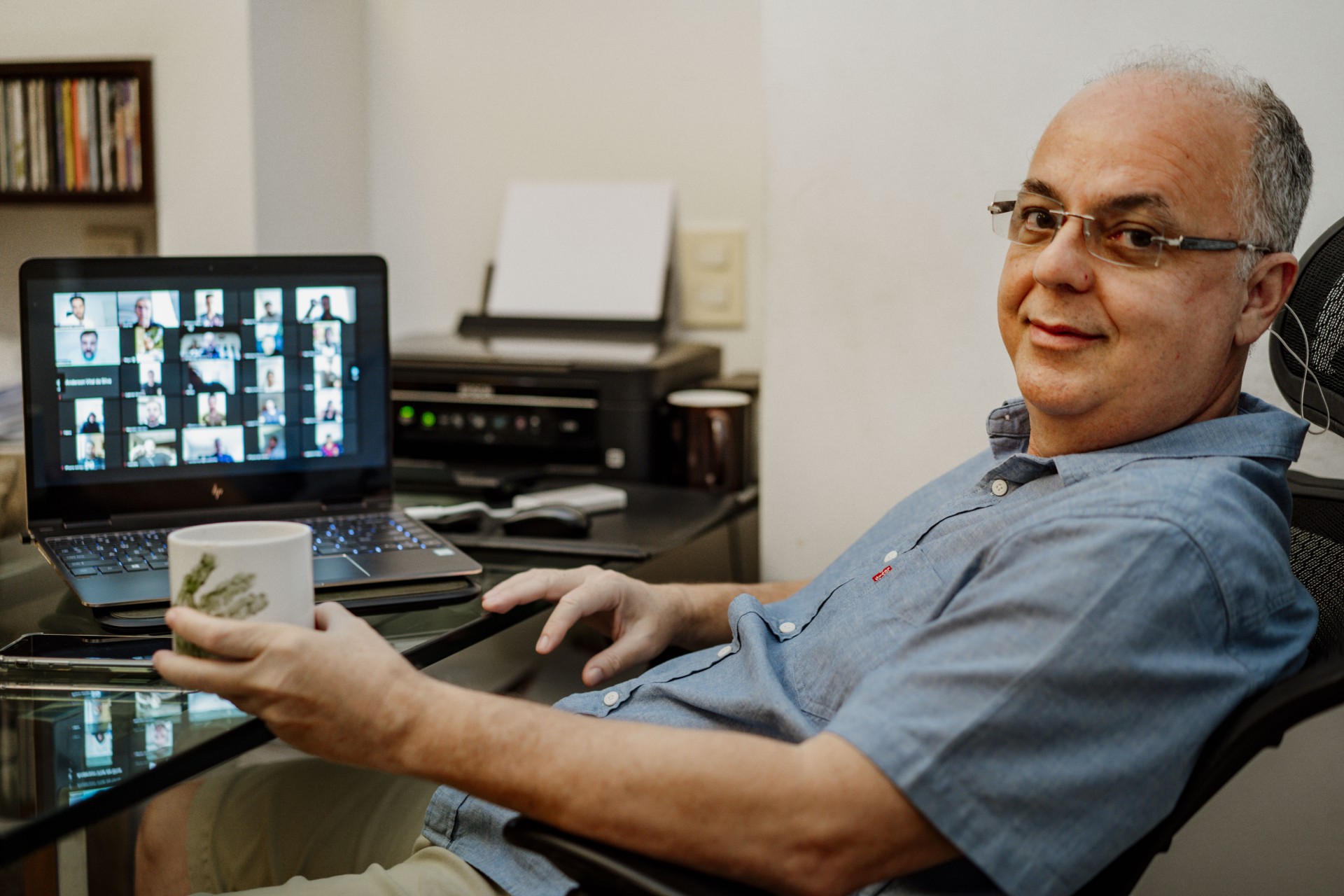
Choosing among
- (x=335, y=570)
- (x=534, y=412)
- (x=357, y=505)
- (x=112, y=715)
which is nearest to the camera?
(x=112, y=715)

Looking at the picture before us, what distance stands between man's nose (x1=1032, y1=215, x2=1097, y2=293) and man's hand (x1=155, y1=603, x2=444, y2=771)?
0.63 metres

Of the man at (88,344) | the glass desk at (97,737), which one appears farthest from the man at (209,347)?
the glass desk at (97,737)

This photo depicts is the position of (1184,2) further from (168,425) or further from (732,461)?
(168,425)

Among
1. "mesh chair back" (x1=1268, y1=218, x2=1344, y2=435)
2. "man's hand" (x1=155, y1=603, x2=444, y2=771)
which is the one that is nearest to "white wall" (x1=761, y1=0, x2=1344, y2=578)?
"mesh chair back" (x1=1268, y1=218, x2=1344, y2=435)

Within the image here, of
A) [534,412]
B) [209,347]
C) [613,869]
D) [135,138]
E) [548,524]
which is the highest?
[135,138]

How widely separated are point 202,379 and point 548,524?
0.44 m

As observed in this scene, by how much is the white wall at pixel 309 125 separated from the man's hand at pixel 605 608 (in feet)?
4.21

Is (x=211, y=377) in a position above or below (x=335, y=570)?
above

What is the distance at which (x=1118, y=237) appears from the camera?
993 mm

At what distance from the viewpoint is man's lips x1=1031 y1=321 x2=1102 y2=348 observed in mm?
1008

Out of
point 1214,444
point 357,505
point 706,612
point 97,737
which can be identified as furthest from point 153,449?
point 1214,444

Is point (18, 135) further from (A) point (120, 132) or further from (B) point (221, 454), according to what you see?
(B) point (221, 454)

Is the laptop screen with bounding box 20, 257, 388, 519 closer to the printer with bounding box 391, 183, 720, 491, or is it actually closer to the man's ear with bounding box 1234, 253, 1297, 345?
the printer with bounding box 391, 183, 720, 491

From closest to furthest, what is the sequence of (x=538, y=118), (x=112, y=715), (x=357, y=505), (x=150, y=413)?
1. (x=112, y=715)
2. (x=150, y=413)
3. (x=357, y=505)
4. (x=538, y=118)
